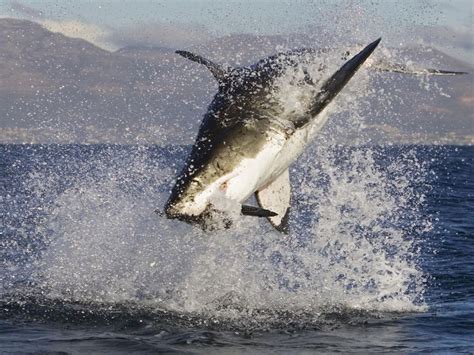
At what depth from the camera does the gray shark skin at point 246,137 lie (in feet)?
33.3

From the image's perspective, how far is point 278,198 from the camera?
517 inches

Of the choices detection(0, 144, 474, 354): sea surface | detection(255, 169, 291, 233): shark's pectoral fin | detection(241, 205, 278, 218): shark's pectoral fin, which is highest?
detection(255, 169, 291, 233): shark's pectoral fin

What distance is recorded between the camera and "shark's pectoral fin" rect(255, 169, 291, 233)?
42.2 feet

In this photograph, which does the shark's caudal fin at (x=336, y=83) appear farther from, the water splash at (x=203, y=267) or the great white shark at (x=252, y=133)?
the water splash at (x=203, y=267)

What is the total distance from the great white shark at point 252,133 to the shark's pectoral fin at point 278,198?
17 mm

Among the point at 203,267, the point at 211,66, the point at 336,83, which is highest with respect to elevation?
the point at 211,66

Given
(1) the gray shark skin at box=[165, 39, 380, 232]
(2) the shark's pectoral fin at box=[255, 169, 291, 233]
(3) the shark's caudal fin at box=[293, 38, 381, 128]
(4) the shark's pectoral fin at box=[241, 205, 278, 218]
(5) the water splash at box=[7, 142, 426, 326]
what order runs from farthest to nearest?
1. (5) the water splash at box=[7, 142, 426, 326]
2. (2) the shark's pectoral fin at box=[255, 169, 291, 233]
3. (3) the shark's caudal fin at box=[293, 38, 381, 128]
4. (1) the gray shark skin at box=[165, 39, 380, 232]
5. (4) the shark's pectoral fin at box=[241, 205, 278, 218]

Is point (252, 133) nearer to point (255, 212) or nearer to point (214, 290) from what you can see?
point (255, 212)

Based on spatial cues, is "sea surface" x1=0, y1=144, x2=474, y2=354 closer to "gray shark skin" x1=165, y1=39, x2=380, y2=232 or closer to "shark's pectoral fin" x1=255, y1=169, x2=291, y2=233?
"gray shark skin" x1=165, y1=39, x2=380, y2=232

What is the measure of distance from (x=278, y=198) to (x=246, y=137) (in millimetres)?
2478

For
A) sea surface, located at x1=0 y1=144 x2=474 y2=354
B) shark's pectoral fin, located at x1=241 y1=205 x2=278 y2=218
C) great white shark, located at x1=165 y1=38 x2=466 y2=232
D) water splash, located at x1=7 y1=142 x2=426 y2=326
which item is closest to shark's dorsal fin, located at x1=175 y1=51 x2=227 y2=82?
great white shark, located at x1=165 y1=38 x2=466 y2=232

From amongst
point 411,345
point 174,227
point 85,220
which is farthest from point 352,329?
point 85,220

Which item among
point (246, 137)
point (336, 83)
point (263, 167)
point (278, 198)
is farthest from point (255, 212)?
point (278, 198)

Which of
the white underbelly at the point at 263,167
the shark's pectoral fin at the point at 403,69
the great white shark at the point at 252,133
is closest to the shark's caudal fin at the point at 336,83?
the great white shark at the point at 252,133
